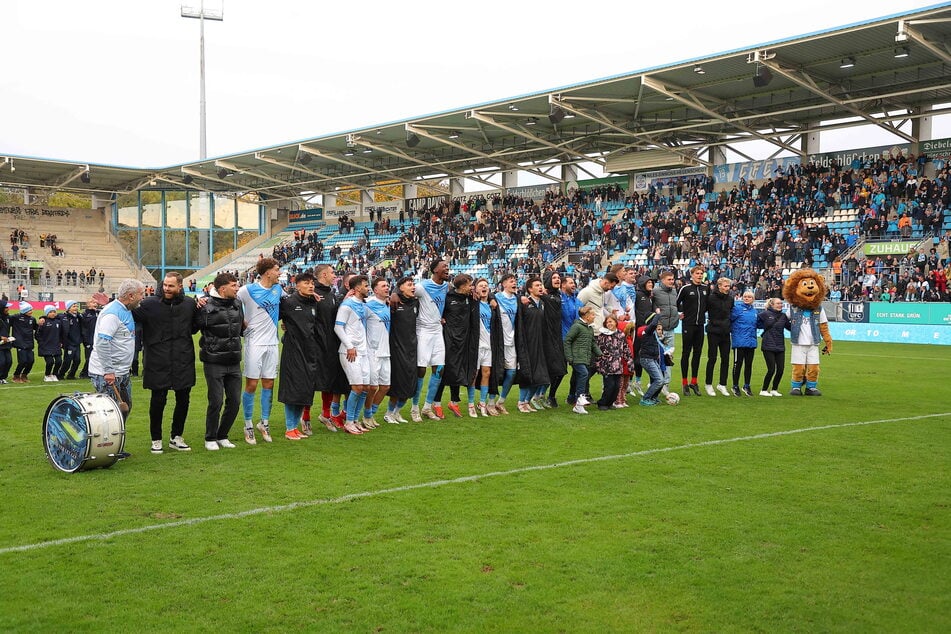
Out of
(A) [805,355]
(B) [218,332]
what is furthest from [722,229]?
(B) [218,332]

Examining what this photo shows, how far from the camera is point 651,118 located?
33.6 meters

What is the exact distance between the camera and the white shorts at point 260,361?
8578mm

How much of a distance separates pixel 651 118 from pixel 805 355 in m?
22.8

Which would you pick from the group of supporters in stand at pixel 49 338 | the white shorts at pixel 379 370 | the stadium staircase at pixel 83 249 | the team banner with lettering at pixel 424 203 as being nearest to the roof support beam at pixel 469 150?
the team banner with lettering at pixel 424 203

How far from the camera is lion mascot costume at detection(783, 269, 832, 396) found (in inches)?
487

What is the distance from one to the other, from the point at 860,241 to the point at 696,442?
22.6 m

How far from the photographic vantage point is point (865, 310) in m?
24.9

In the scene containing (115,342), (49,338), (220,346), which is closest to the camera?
(115,342)

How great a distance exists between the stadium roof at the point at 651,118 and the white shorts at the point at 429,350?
730 inches

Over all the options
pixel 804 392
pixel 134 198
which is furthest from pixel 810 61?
pixel 134 198

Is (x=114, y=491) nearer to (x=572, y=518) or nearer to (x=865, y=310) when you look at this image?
(x=572, y=518)

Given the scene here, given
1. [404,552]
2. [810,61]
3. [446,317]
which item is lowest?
[404,552]

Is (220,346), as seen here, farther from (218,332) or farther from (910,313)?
(910,313)

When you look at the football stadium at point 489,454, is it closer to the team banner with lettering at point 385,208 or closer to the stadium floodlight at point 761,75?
the stadium floodlight at point 761,75
